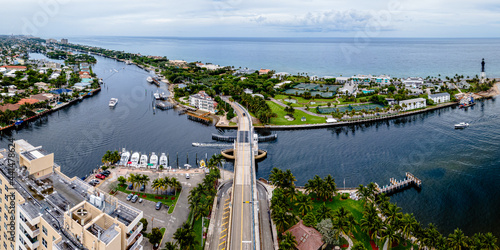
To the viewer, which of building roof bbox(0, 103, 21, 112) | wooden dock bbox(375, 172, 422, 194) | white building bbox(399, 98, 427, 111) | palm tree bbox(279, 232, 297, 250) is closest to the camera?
palm tree bbox(279, 232, 297, 250)

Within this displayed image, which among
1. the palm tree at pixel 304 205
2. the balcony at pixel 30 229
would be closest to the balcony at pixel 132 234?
the balcony at pixel 30 229

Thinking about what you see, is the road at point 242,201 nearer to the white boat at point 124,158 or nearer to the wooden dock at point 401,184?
the white boat at point 124,158

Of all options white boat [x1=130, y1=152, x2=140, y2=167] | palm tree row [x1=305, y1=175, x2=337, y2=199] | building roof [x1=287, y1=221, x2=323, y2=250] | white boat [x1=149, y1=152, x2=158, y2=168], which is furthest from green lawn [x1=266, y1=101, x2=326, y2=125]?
building roof [x1=287, y1=221, x2=323, y2=250]

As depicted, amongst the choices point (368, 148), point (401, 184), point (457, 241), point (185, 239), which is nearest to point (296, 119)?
point (368, 148)

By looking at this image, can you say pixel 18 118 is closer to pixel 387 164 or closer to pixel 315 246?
pixel 315 246

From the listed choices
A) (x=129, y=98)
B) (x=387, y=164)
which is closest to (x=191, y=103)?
(x=129, y=98)

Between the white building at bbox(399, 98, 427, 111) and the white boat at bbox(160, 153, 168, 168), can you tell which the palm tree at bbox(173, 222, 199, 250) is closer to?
the white boat at bbox(160, 153, 168, 168)

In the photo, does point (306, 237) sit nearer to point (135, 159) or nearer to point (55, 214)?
point (55, 214)
